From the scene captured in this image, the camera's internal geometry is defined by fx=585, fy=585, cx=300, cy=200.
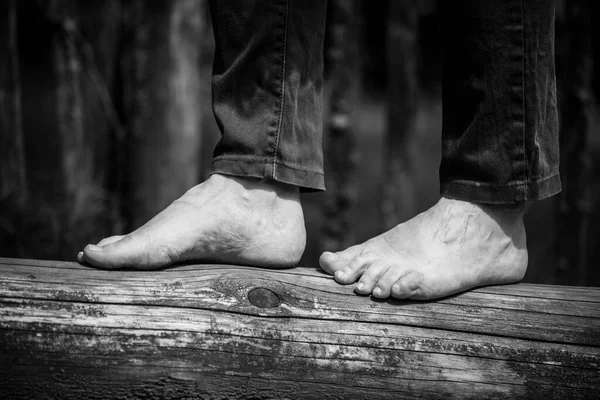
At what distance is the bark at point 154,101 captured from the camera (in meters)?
3.49

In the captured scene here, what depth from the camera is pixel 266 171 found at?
150cm

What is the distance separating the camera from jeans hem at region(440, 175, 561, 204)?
4.78 feet

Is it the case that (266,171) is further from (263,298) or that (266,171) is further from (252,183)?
(263,298)

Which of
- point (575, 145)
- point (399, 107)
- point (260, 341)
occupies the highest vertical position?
Answer: point (399, 107)

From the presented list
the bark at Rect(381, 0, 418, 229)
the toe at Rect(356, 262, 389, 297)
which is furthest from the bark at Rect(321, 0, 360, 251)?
the toe at Rect(356, 262, 389, 297)

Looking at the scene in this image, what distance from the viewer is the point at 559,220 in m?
3.43

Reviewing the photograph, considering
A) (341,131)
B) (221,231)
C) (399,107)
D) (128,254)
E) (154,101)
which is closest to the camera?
(128,254)

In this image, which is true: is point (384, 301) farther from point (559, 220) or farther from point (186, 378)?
point (559, 220)

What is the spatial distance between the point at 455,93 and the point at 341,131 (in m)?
2.51

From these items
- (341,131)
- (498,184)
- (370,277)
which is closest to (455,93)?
(498,184)

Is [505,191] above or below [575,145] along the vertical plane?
below

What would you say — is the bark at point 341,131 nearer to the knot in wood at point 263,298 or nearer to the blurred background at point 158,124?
the blurred background at point 158,124

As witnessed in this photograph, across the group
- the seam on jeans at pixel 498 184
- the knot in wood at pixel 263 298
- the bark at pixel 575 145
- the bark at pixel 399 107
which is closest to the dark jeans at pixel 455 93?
the seam on jeans at pixel 498 184

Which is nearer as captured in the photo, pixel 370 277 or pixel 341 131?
pixel 370 277
